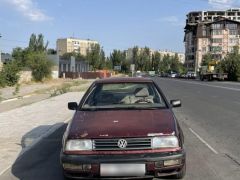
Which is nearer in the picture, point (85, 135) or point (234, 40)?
point (85, 135)

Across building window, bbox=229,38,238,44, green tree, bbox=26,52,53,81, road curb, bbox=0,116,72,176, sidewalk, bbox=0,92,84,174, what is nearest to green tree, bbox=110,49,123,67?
building window, bbox=229,38,238,44

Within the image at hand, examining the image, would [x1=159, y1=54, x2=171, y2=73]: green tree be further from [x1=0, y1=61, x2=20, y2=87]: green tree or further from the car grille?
the car grille

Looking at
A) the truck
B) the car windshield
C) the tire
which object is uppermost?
the car windshield

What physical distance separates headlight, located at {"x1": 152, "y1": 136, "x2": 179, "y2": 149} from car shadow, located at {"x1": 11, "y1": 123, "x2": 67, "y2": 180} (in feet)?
6.06

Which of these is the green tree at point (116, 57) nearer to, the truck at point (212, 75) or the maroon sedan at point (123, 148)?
the truck at point (212, 75)

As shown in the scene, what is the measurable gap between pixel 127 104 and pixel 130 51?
188m

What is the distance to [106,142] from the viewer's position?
6.45 m

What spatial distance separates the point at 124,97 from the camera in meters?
8.50

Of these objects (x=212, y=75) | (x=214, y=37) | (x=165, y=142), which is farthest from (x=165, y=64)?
(x=165, y=142)

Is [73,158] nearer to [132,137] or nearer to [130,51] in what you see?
[132,137]

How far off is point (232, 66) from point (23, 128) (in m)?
74.0

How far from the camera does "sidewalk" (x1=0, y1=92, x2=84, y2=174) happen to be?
10.1 m

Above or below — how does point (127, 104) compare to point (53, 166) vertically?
above

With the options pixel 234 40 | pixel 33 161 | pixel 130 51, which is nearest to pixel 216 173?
pixel 33 161
